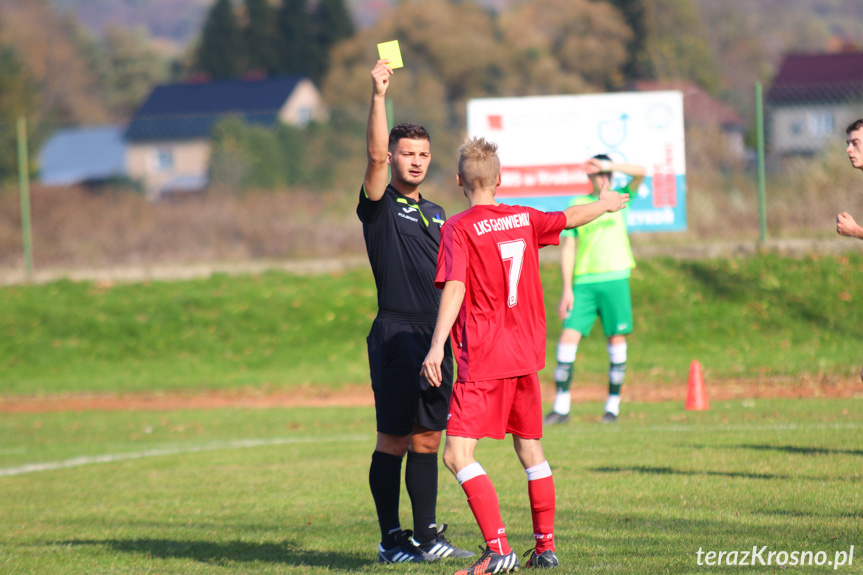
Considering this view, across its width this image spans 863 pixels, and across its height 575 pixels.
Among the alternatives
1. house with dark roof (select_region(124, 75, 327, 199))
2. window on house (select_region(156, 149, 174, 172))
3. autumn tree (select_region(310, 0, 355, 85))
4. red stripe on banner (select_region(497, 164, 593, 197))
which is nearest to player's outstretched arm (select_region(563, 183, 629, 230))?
red stripe on banner (select_region(497, 164, 593, 197))

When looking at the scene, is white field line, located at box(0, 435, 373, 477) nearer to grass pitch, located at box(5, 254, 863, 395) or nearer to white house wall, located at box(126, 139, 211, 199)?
grass pitch, located at box(5, 254, 863, 395)

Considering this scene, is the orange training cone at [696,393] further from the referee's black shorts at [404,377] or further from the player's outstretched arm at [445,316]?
the player's outstretched arm at [445,316]

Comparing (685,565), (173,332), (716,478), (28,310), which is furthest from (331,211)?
(685,565)

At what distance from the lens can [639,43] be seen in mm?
40688

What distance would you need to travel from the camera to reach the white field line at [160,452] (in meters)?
9.23

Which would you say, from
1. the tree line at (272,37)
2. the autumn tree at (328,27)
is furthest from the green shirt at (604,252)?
the autumn tree at (328,27)

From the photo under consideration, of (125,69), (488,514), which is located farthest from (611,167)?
(125,69)

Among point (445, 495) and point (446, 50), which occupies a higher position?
point (446, 50)

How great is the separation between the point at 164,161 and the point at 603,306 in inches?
580

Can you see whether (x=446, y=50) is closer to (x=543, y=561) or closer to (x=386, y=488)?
(x=386, y=488)

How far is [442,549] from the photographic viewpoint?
5.12m

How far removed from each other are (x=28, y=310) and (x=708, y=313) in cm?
1134

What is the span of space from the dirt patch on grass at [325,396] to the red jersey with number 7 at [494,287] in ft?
24.2

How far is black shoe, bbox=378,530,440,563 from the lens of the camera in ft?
16.7
